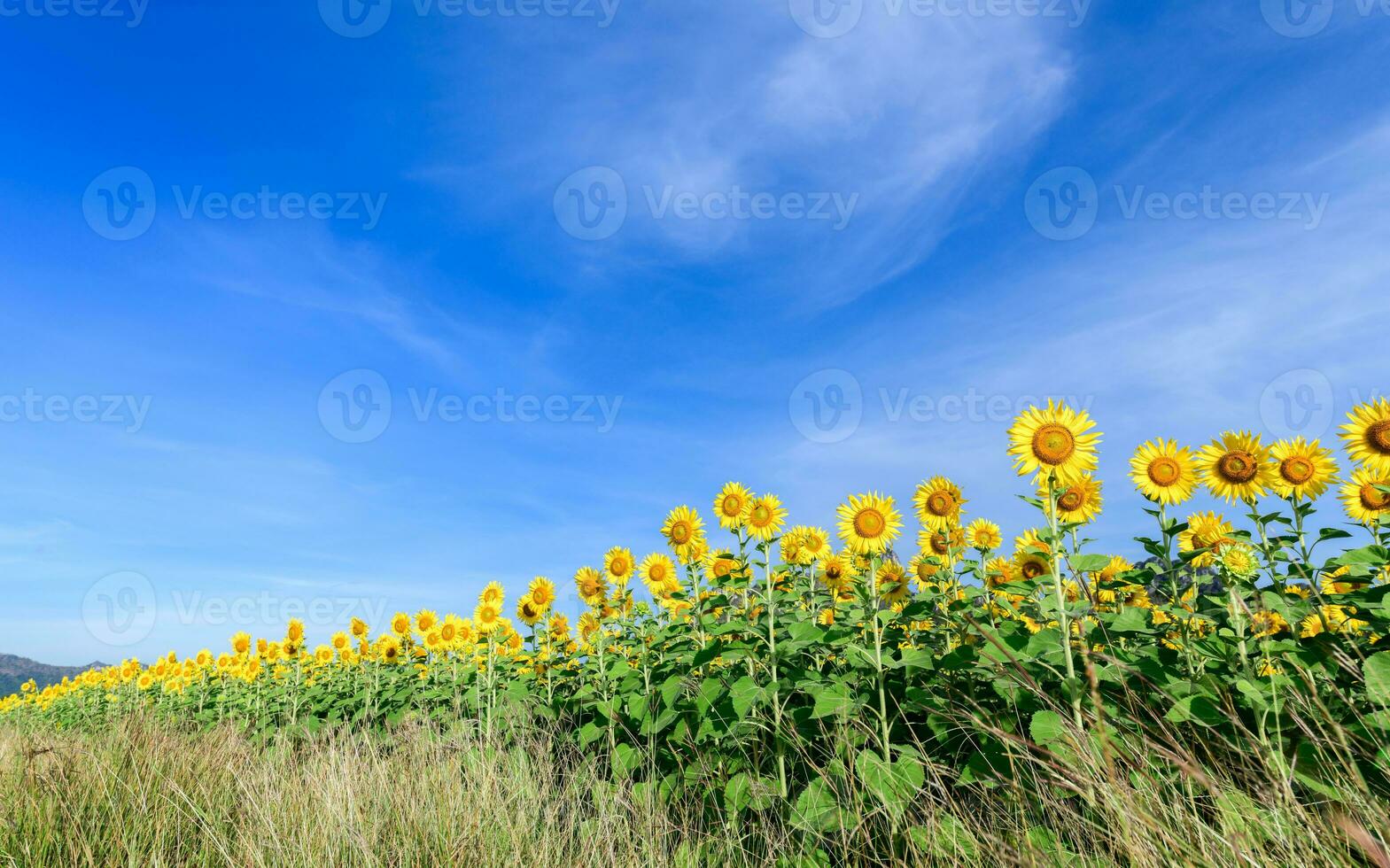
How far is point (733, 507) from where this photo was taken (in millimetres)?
5875

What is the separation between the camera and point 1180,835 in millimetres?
3393

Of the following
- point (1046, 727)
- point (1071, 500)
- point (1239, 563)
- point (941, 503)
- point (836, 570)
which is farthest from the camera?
point (836, 570)

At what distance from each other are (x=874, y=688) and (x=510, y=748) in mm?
4156

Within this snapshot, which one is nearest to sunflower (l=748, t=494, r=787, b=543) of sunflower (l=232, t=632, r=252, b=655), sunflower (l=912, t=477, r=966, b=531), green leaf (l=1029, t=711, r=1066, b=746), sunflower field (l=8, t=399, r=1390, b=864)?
sunflower field (l=8, t=399, r=1390, b=864)

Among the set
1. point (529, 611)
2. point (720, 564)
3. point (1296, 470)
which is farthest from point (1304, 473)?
point (529, 611)

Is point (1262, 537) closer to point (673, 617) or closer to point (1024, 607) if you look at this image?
point (1024, 607)

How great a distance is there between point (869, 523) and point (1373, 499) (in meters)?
3.19

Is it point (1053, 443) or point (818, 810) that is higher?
point (1053, 443)

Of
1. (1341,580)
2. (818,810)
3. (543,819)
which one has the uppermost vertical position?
(1341,580)

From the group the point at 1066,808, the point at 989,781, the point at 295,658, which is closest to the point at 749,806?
the point at 989,781

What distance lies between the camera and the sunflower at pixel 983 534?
7.19 metres

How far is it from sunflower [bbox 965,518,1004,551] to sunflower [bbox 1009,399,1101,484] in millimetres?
2494

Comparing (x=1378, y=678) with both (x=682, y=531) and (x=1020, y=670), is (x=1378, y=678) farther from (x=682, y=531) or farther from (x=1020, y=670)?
(x=682, y=531)

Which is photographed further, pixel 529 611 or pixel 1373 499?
pixel 529 611
